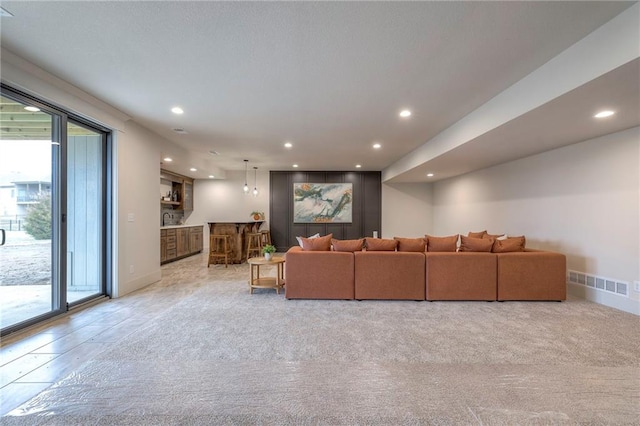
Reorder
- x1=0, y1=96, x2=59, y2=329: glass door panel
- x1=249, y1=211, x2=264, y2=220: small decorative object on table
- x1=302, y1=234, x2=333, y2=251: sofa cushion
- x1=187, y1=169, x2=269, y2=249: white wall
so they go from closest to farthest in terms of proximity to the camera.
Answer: x1=0, y1=96, x2=59, y2=329: glass door panel, x1=302, y1=234, x2=333, y2=251: sofa cushion, x1=249, y1=211, x2=264, y2=220: small decorative object on table, x1=187, y1=169, x2=269, y2=249: white wall

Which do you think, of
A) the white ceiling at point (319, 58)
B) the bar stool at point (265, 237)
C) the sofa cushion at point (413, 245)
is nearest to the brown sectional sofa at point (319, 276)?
the sofa cushion at point (413, 245)

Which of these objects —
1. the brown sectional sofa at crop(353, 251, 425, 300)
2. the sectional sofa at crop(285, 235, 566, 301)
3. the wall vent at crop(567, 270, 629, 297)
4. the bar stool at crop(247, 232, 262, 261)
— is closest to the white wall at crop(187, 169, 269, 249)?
the bar stool at crop(247, 232, 262, 261)

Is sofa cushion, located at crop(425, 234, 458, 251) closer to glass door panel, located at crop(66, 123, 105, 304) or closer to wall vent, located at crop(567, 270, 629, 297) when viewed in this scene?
wall vent, located at crop(567, 270, 629, 297)

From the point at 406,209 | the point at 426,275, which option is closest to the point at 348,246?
the point at 426,275

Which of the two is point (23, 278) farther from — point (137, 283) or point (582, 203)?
point (582, 203)

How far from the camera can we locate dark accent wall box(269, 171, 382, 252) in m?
9.06

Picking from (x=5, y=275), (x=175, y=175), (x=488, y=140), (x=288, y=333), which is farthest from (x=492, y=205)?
(x=175, y=175)

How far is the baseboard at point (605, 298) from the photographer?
3.34 m

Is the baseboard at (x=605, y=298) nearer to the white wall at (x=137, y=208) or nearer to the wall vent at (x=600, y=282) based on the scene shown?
the wall vent at (x=600, y=282)

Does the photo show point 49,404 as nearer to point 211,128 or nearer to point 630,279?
point 211,128

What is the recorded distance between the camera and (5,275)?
2898 mm

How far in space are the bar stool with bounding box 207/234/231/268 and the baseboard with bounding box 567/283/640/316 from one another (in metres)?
6.53

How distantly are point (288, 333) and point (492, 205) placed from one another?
18.0ft

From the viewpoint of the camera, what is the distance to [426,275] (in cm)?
392
